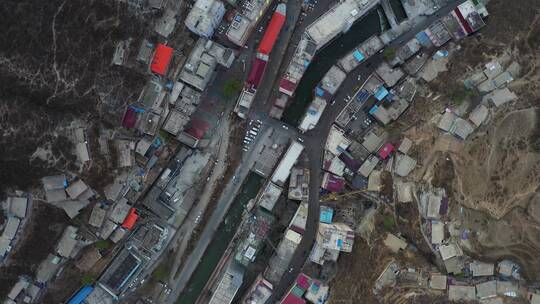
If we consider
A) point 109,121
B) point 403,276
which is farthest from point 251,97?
point 403,276

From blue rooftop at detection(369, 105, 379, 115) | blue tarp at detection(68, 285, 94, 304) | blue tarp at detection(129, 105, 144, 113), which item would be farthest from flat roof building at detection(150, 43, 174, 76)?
blue tarp at detection(68, 285, 94, 304)

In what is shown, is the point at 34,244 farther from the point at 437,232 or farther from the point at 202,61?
the point at 437,232

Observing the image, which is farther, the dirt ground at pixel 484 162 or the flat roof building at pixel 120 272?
the flat roof building at pixel 120 272

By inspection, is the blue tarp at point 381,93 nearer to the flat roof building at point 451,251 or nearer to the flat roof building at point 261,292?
the flat roof building at point 451,251

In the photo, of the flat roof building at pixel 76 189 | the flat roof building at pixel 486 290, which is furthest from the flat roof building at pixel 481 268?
the flat roof building at pixel 76 189

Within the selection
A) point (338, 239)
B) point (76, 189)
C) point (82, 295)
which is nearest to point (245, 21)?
point (76, 189)

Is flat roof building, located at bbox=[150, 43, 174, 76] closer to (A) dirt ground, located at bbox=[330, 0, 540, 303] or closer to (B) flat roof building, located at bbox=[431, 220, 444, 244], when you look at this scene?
(A) dirt ground, located at bbox=[330, 0, 540, 303]
